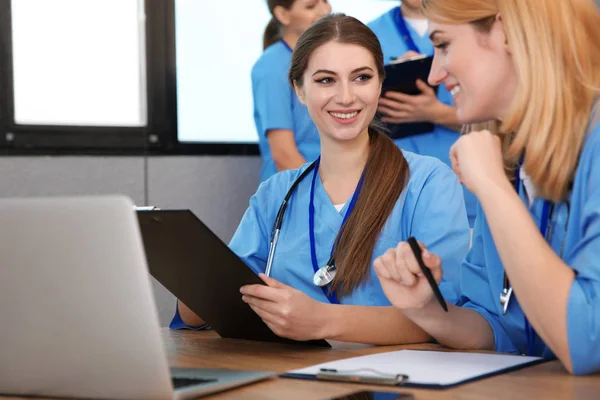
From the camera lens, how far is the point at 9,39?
3021mm

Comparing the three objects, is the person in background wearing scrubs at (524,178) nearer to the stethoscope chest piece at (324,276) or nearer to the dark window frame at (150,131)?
the stethoscope chest piece at (324,276)

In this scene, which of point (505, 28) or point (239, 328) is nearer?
point (505, 28)

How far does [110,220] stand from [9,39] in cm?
228

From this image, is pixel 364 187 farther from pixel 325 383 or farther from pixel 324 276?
pixel 325 383

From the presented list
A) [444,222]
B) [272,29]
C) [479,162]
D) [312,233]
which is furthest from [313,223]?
[272,29]

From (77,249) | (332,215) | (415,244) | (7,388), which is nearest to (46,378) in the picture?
(7,388)

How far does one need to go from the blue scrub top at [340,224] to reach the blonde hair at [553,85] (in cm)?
44

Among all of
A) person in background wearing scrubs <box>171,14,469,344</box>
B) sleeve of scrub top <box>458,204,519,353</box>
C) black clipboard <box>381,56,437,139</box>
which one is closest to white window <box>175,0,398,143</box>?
black clipboard <box>381,56,437,139</box>

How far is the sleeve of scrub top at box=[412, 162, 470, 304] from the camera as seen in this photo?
1.75 metres

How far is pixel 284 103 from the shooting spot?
2.88 metres

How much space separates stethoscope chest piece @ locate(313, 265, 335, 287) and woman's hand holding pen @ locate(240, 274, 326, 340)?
0.89ft

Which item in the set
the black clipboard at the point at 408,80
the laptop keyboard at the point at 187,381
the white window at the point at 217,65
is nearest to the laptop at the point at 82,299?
the laptop keyboard at the point at 187,381

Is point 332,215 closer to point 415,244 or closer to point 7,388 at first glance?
point 415,244

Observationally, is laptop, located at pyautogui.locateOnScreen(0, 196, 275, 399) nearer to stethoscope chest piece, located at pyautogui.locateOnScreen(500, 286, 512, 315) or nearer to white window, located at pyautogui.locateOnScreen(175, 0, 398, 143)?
stethoscope chest piece, located at pyautogui.locateOnScreen(500, 286, 512, 315)
